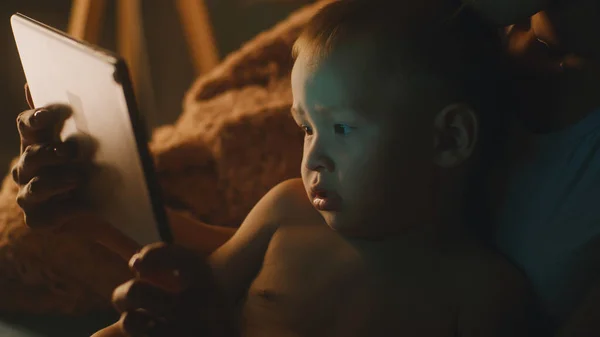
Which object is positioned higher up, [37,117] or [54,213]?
[37,117]

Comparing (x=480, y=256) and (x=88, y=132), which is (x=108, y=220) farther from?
(x=480, y=256)

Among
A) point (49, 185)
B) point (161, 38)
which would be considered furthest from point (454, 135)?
point (161, 38)

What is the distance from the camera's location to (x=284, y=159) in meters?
0.92

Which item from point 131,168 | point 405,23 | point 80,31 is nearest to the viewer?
point 405,23

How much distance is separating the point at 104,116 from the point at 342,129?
0.24 m

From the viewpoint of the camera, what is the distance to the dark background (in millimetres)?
1688

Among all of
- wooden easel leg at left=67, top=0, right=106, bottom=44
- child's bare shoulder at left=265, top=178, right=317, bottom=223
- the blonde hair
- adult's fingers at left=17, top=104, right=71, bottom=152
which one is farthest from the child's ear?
wooden easel leg at left=67, top=0, right=106, bottom=44

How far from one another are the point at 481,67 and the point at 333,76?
0.13m

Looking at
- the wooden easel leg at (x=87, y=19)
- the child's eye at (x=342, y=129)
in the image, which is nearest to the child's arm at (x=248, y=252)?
the child's eye at (x=342, y=129)

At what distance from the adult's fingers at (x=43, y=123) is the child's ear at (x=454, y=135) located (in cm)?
39

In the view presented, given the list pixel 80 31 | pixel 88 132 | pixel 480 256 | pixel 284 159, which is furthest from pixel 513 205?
pixel 80 31

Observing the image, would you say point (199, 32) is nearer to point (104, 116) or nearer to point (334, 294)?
point (104, 116)

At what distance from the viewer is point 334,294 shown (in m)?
0.67

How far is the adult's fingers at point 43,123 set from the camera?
75 cm
